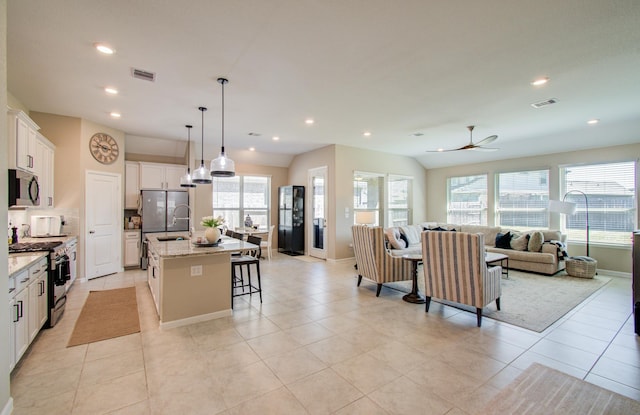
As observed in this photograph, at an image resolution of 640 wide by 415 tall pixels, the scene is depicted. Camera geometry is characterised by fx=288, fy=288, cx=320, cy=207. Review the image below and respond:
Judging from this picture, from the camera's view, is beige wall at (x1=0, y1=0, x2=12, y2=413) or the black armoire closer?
beige wall at (x1=0, y1=0, x2=12, y2=413)

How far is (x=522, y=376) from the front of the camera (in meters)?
2.37

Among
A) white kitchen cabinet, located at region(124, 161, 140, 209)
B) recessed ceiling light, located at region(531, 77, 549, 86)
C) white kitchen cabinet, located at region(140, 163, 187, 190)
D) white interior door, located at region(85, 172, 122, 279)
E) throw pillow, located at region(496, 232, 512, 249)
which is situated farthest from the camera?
throw pillow, located at region(496, 232, 512, 249)

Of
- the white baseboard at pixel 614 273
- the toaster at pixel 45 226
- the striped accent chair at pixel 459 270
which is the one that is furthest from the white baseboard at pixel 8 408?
the white baseboard at pixel 614 273

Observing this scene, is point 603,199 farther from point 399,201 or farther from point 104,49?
point 104,49

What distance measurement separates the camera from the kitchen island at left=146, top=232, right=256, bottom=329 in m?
3.27

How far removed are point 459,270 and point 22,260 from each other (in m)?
4.51

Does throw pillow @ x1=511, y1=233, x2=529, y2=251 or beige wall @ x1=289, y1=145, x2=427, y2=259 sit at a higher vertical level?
beige wall @ x1=289, y1=145, x2=427, y2=259

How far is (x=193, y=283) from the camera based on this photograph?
11.2 ft

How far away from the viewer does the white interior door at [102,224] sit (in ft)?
17.1

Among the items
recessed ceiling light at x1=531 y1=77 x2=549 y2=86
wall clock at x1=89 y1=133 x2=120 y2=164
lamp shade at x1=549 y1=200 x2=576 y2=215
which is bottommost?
lamp shade at x1=549 y1=200 x2=576 y2=215

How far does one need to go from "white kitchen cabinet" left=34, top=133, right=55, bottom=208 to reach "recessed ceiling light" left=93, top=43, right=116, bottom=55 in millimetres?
2137

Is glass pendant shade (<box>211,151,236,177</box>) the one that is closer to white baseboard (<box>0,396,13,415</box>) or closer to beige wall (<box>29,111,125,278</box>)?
white baseboard (<box>0,396,13,415</box>)

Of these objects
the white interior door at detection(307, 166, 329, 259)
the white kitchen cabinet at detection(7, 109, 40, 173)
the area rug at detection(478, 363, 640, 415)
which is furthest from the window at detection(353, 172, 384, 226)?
the white kitchen cabinet at detection(7, 109, 40, 173)

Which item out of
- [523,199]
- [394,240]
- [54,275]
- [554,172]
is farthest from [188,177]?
[554,172]
